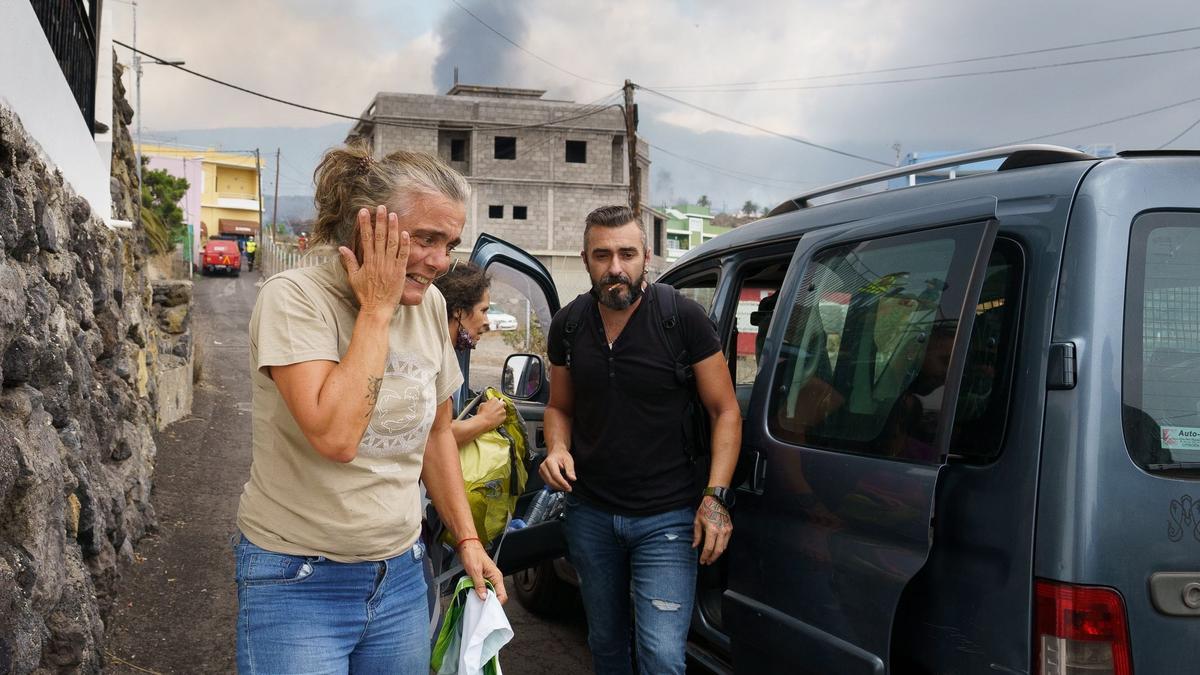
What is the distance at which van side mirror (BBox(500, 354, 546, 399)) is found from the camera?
15.5 feet

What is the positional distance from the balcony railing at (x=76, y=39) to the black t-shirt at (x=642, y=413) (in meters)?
3.49

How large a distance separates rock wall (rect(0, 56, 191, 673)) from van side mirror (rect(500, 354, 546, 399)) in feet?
6.37

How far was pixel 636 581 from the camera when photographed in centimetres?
327

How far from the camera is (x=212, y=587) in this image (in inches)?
232

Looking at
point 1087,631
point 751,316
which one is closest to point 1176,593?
point 1087,631

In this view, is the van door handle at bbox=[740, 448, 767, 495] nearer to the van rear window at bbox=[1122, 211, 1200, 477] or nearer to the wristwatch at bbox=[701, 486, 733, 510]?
the wristwatch at bbox=[701, 486, 733, 510]

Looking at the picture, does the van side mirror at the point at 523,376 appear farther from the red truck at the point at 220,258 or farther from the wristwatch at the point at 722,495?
the red truck at the point at 220,258

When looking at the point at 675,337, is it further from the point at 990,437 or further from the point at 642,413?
the point at 990,437

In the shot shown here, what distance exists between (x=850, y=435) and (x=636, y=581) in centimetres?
93

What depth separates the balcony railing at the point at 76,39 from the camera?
5375 millimetres

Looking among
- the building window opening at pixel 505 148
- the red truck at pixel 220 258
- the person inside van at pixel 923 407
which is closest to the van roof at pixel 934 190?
the person inside van at pixel 923 407

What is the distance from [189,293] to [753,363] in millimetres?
11000

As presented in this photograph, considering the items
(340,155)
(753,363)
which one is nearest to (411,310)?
(340,155)

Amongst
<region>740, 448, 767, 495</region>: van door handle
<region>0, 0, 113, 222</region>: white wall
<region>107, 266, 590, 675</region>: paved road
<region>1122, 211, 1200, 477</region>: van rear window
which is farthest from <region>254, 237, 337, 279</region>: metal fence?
<region>1122, 211, 1200, 477</region>: van rear window
